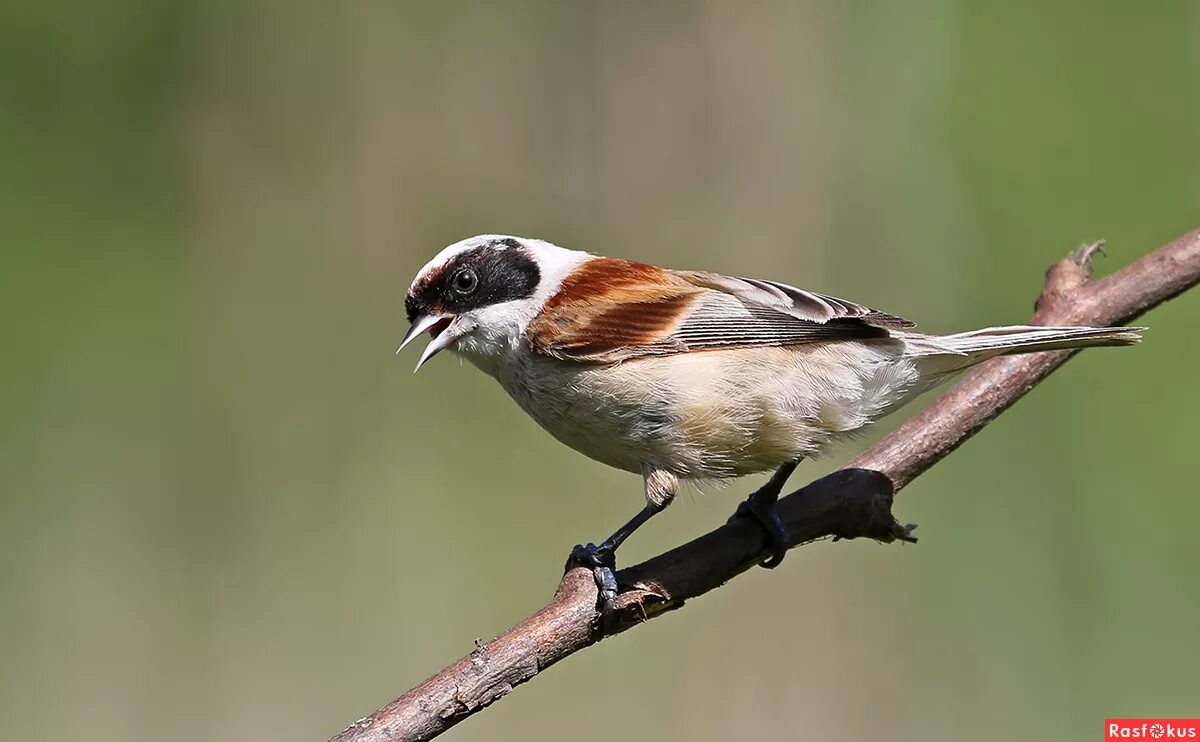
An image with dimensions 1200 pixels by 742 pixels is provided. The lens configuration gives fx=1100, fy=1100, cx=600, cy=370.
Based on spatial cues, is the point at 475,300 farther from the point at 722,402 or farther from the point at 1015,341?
the point at 1015,341

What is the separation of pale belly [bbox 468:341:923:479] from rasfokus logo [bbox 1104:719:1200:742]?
1292mm

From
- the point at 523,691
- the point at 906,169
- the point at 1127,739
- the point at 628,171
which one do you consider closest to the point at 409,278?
the point at 628,171

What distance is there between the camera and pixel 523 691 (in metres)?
4.82

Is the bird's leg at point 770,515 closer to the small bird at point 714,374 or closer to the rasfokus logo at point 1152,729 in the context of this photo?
the small bird at point 714,374

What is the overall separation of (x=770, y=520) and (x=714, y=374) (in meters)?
0.44

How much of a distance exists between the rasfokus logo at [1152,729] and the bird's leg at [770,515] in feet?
4.29

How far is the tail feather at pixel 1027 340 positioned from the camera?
9.15 ft

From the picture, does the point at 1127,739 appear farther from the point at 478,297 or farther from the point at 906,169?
the point at 906,169

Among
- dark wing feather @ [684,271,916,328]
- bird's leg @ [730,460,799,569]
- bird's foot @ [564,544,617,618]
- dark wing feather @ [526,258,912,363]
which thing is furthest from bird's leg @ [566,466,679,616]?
dark wing feather @ [684,271,916,328]

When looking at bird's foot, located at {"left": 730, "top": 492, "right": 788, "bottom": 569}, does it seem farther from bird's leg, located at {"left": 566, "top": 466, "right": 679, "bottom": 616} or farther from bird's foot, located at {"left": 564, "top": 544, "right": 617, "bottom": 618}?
bird's foot, located at {"left": 564, "top": 544, "right": 617, "bottom": 618}

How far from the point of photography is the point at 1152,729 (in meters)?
3.48

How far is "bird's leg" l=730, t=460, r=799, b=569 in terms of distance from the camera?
295cm

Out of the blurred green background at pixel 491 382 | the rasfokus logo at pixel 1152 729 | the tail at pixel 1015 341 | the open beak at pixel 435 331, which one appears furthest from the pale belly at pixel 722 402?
the blurred green background at pixel 491 382

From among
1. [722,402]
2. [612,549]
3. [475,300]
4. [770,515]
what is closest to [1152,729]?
[770,515]
